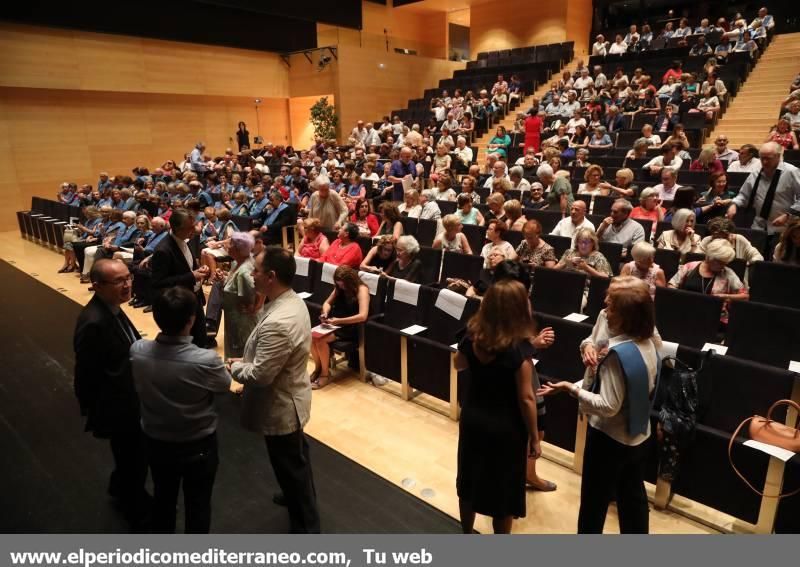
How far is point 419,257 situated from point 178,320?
2961 mm

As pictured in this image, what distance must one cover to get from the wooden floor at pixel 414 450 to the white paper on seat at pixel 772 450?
0.53 meters

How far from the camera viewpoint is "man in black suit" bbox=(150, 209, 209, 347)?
10.6 feet

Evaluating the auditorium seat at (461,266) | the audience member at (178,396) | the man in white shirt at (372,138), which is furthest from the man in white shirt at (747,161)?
the man in white shirt at (372,138)

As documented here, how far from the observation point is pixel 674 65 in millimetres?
9742

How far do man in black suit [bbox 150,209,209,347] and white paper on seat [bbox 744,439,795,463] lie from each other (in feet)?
9.54

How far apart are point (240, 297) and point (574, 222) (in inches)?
119

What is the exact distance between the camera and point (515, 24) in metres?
16.8

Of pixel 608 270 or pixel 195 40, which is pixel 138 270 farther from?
pixel 195 40

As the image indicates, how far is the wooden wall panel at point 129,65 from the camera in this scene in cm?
1134

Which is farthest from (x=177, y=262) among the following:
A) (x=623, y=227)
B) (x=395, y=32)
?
(x=395, y=32)

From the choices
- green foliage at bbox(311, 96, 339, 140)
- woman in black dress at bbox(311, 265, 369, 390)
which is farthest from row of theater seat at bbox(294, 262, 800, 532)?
green foliage at bbox(311, 96, 339, 140)

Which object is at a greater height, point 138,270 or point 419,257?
point 419,257

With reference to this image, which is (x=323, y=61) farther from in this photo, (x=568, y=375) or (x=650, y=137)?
(x=568, y=375)
